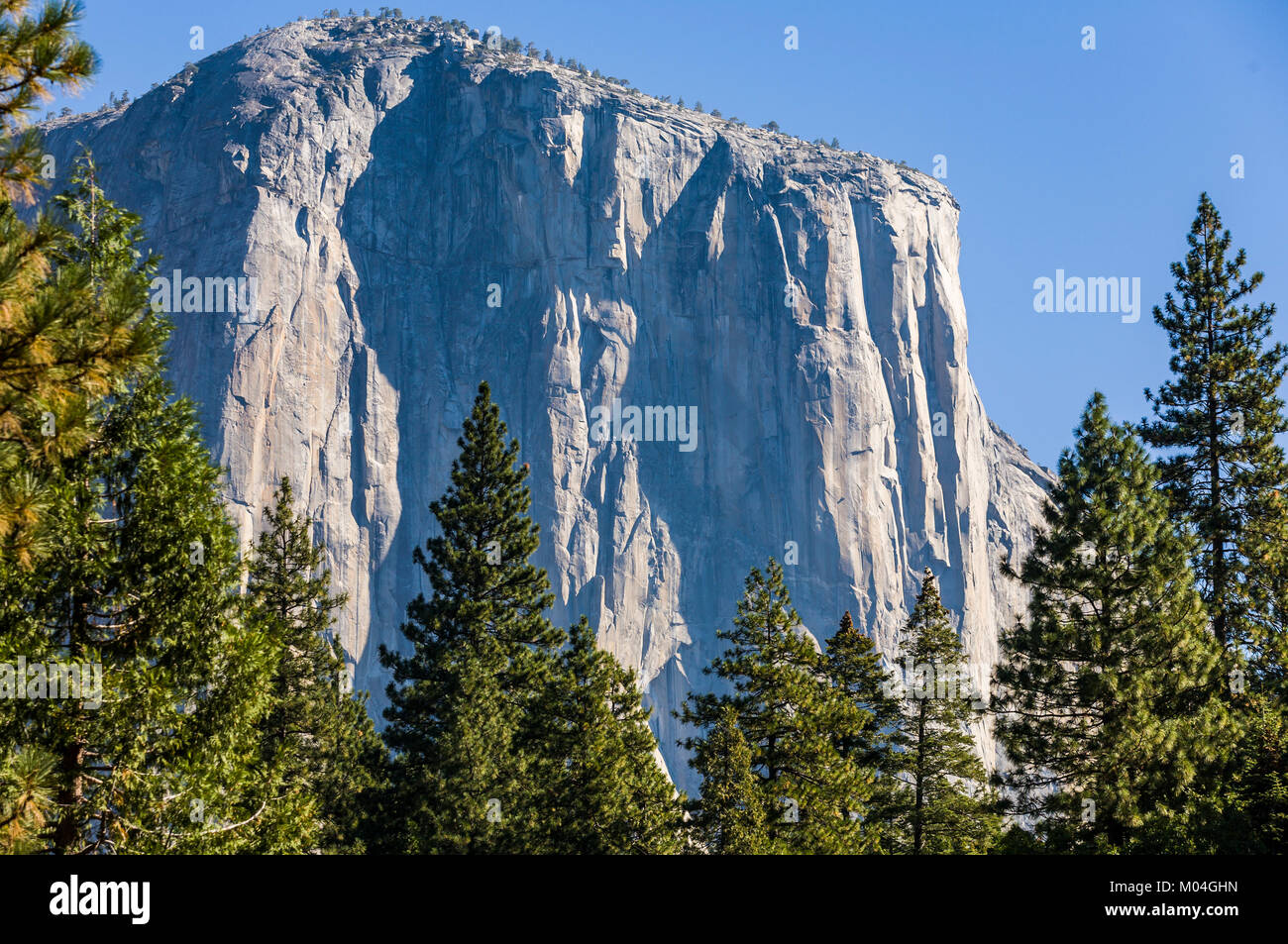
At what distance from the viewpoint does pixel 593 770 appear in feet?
94.7

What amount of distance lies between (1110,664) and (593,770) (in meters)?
13.3

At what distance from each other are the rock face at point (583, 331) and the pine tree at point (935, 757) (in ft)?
297

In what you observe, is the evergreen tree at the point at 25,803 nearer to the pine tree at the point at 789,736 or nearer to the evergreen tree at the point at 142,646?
the evergreen tree at the point at 142,646

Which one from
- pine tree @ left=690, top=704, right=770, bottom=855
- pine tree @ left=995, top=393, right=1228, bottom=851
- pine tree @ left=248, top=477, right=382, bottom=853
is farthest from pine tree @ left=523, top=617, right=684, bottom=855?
pine tree @ left=995, top=393, right=1228, bottom=851

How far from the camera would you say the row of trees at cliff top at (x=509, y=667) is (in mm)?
11016

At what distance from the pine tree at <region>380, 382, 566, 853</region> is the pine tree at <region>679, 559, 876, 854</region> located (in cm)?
575

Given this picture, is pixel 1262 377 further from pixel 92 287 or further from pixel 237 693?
pixel 92 287

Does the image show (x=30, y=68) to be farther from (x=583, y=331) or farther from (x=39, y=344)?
(x=583, y=331)

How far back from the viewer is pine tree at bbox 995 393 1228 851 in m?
23.2

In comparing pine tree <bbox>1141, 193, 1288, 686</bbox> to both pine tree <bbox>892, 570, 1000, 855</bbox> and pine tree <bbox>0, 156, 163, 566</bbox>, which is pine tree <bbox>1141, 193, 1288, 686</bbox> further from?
pine tree <bbox>0, 156, 163, 566</bbox>

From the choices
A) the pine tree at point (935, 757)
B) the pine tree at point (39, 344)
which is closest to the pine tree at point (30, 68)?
the pine tree at point (39, 344)

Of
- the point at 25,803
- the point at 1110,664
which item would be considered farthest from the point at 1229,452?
the point at 25,803

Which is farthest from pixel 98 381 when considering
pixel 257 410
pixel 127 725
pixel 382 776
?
pixel 257 410

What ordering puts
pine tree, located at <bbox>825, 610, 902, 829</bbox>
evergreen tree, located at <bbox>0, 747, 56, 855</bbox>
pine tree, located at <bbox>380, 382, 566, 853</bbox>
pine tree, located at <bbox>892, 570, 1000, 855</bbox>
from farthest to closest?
1. pine tree, located at <bbox>892, 570, 1000, 855</bbox>
2. pine tree, located at <bbox>825, 610, 902, 829</bbox>
3. pine tree, located at <bbox>380, 382, 566, 853</bbox>
4. evergreen tree, located at <bbox>0, 747, 56, 855</bbox>
